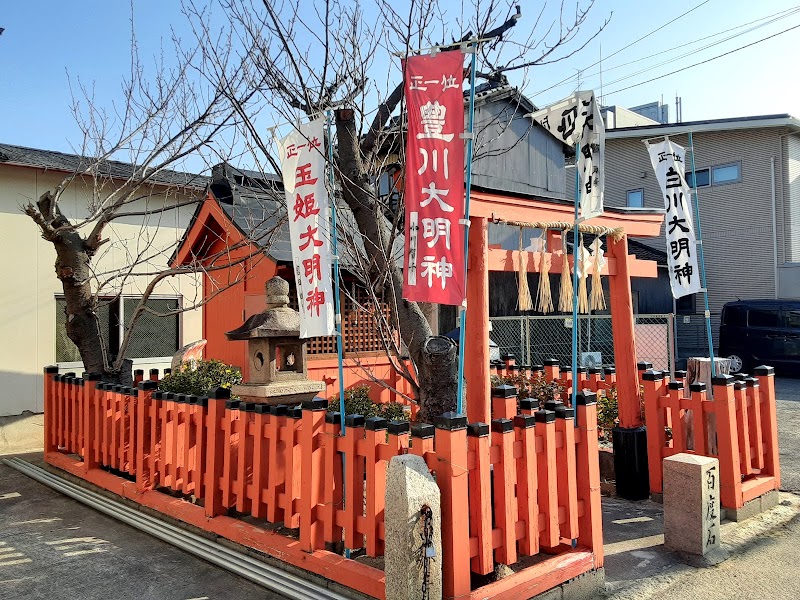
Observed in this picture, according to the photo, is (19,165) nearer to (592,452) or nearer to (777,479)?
(592,452)

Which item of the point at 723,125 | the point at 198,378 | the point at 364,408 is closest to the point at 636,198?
the point at 723,125

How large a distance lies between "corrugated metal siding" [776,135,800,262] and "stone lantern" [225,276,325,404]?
19.5m

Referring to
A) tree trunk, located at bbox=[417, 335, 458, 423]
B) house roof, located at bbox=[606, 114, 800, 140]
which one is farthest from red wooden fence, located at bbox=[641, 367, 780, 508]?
house roof, located at bbox=[606, 114, 800, 140]

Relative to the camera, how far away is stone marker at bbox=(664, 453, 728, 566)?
4816mm

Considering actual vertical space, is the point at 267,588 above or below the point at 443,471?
below

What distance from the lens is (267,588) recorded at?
13.9 ft

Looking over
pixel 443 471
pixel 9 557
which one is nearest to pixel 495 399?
pixel 443 471

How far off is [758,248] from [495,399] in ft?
64.9

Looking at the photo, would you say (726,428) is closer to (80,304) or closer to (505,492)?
(505,492)

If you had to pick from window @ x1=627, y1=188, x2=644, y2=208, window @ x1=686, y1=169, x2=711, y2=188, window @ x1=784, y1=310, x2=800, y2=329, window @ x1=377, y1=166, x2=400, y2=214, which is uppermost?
window @ x1=686, y1=169, x2=711, y2=188

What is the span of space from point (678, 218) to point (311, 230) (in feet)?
15.7

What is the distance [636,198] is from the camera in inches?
920

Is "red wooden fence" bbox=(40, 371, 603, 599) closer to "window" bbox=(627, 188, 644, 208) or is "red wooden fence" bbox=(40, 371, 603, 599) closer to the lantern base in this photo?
the lantern base

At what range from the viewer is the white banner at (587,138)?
5.42m
